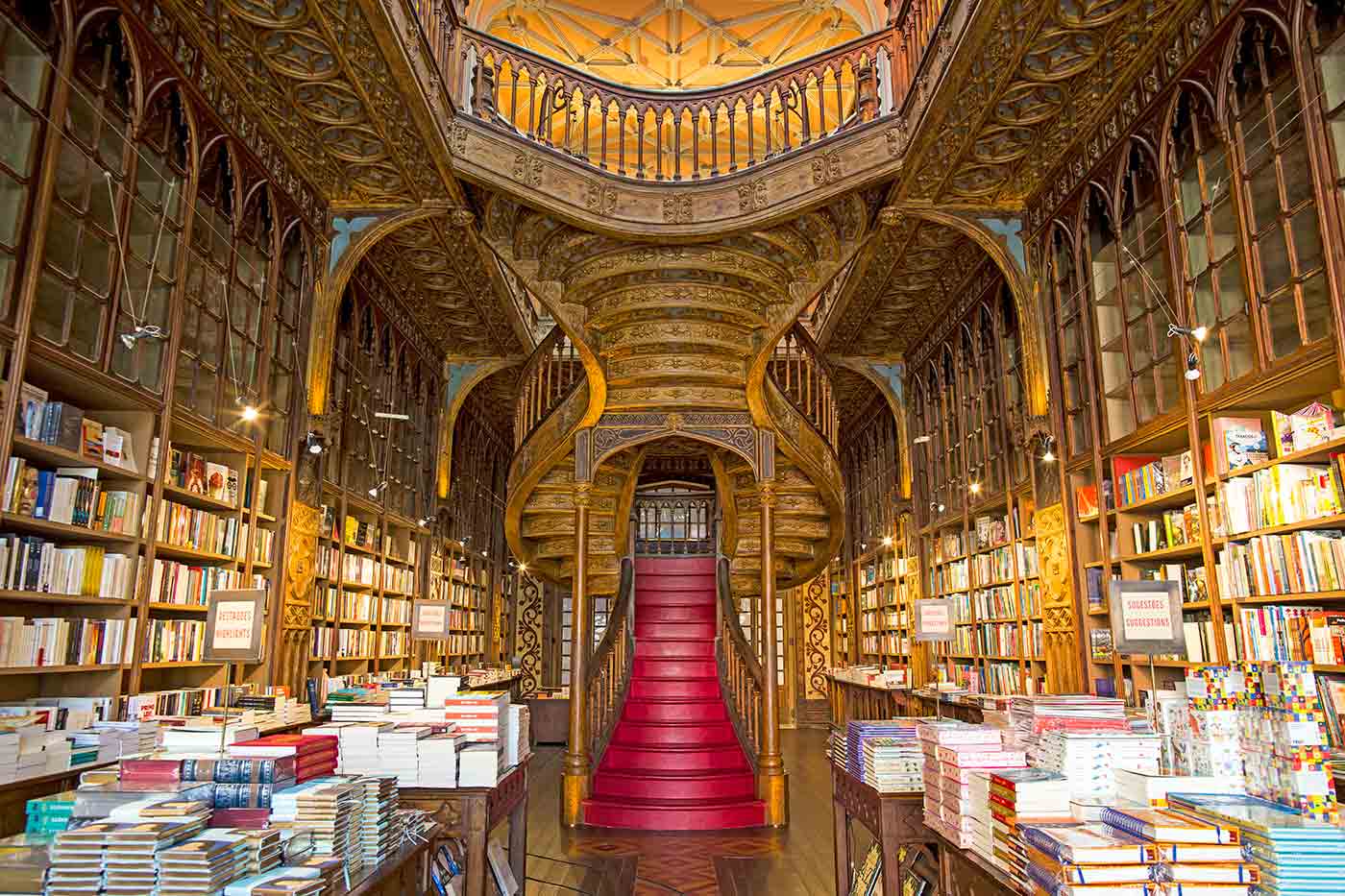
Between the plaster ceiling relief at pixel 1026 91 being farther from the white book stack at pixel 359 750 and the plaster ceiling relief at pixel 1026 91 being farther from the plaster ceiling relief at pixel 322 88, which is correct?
the white book stack at pixel 359 750

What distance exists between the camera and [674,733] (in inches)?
300

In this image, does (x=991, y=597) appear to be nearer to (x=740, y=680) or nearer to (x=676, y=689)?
(x=740, y=680)

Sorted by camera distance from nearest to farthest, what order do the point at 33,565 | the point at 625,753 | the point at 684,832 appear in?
the point at 33,565 → the point at 684,832 → the point at 625,753


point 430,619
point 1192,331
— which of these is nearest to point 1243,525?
point 1192,331

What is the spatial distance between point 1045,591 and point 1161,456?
4.16ft

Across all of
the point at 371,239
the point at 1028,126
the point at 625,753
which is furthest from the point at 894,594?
the point at 371,239

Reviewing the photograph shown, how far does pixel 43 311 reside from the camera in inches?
155

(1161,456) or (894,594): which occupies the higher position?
(1161,456)

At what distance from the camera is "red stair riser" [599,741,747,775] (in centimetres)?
719

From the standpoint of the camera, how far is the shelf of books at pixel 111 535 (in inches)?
144

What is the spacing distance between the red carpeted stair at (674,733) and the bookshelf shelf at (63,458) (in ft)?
13.6

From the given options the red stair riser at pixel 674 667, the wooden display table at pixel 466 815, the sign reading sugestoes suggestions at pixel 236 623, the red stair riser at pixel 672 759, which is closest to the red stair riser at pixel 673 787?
the red stair riser at pixel 672 759

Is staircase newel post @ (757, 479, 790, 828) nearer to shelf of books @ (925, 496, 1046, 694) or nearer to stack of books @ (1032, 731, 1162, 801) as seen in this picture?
shelf of books @ (925, 496, 1046, 694)

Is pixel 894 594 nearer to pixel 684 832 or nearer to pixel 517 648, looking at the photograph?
pixel 684 832
